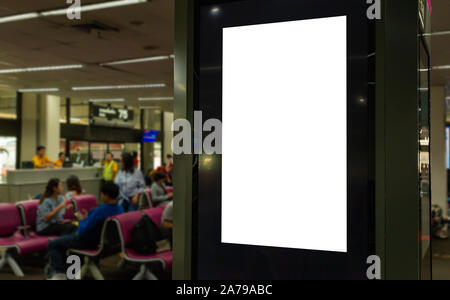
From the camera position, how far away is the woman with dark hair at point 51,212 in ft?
17.8

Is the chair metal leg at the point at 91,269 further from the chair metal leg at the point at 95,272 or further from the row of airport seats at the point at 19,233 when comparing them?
the row of airport seats at the point at 19,233

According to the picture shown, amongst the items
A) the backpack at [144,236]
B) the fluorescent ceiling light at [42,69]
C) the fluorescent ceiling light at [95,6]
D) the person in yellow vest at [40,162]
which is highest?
the fluorescent ceiling light at [42,69]

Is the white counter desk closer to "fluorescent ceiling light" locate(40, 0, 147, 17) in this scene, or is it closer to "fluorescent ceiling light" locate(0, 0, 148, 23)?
"fluorescent ceiling light" locate(0, 0, 148, 23)

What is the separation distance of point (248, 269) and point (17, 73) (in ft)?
27.5

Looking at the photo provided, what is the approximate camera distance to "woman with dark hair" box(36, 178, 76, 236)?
213 inches

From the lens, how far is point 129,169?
22.9ft

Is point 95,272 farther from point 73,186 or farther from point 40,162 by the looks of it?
point 40,162

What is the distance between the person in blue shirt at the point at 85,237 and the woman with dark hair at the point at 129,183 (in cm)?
219

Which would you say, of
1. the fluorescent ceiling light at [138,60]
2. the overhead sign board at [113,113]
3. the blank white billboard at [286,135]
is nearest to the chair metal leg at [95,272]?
the fluorescent ceiling light at [138,60]

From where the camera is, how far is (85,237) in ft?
15.4

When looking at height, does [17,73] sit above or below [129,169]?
above

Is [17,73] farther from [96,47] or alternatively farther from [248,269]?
[248,269]
